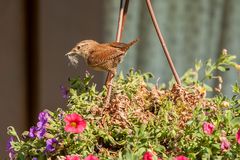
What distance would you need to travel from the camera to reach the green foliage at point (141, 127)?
142 centimetres

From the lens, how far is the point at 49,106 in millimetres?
3066

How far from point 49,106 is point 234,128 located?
68.5 inches

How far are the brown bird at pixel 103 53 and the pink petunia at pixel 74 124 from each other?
0.32 meters

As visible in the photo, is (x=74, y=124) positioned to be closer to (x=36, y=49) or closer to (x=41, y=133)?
(x=41, y=133)

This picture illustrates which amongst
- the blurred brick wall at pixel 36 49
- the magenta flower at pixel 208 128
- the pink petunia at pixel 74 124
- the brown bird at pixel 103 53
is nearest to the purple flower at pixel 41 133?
the pink petunia at pixel 74 124

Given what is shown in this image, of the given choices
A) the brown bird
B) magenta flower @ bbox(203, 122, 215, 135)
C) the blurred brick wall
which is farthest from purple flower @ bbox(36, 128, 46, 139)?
the blurred brick wall

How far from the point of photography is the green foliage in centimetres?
142

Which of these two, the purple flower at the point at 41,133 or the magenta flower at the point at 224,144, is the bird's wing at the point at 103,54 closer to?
the purple flower at the point at 41,133

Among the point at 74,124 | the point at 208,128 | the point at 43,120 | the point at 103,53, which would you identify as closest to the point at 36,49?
the point at 103,53

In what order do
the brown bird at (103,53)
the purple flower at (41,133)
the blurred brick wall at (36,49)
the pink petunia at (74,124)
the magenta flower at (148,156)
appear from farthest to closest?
1. the blurred brick wall at (36,49)
2. the brown bird at (103,53)
3. the purple flower at (41,133)
4. the pink petunia at (74,124)
5. the magenta flower at (148,156)

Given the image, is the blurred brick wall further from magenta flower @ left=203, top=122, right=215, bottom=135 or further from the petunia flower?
magenta flower @ left=203, top=122, right=215, bottom=135

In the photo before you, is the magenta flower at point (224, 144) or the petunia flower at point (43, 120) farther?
the petunia flower at point (43, 120)

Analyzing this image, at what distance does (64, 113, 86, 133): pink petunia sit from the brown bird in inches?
12.6

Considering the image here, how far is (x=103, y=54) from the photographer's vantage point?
1.69 metres
